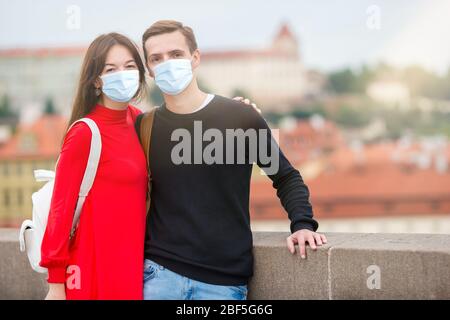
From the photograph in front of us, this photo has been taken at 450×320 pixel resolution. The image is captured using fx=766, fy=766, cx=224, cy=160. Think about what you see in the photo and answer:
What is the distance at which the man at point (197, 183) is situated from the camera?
2498 mm

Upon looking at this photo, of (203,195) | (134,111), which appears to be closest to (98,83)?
(134,111)

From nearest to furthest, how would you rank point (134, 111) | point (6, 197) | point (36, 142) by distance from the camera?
point (134, 111), point (6, 197), point (36, 142)

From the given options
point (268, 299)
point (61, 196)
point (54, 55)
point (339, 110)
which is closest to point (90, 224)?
point (61, 196)

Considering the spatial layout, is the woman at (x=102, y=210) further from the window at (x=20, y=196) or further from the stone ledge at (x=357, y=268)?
the window at (x=20, y=196)

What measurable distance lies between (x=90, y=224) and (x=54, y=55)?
230ft

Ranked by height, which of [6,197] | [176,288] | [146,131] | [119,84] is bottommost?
[6,197]

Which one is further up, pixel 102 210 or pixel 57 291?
pixel 102 210

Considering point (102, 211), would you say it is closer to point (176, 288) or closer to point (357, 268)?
point (176, 288)

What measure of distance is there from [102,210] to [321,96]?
219ft

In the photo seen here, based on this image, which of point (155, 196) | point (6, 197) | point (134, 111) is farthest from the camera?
point (6, 197)

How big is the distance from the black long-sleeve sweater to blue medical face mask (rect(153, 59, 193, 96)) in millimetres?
93

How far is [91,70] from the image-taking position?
8.59ft

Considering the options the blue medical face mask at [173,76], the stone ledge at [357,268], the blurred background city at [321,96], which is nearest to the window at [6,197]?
the blurred background city at [321,96]

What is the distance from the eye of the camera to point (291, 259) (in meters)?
2.81
